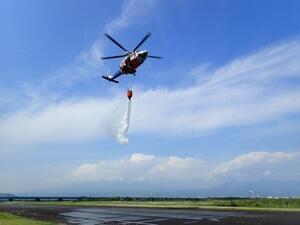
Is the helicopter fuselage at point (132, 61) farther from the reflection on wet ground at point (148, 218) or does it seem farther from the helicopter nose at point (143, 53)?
the reflection on wet ground at point (148, 218)

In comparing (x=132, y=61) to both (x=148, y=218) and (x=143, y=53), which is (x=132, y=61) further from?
(x=148, y=218)

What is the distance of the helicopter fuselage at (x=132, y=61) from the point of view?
58312 millimetres

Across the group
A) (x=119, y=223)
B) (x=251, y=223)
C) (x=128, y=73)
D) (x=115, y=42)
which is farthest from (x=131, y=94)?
(x=251, y=223)

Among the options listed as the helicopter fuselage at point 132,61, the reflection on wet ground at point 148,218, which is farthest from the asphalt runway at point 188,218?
the helicopter fuselage at point 132,61

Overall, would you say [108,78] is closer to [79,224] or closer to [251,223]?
[79,224]

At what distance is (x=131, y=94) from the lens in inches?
2298

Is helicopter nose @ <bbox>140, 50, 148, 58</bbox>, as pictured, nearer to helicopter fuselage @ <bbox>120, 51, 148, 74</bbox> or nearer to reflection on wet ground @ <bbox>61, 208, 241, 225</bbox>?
helicopter fuselage @ <bbox>120, 51, 148, 74</bbox>

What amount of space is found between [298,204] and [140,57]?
39333 millimetres

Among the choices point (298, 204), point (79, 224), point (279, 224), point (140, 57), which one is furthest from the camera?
point (298, 204)

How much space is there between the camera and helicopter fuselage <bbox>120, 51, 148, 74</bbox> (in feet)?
191

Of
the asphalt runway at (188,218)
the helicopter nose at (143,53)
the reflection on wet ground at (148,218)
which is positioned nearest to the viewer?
the asphalt runway at (188,218)

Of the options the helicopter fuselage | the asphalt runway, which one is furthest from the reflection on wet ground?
the helicopter fuselage

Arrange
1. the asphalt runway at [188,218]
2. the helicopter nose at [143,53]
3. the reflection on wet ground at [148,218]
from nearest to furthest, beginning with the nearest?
the asphalt runway at [188,218], the reflection on wet ground at [148,218], the helicopter nose at [143,53]

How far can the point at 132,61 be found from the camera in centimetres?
5916
